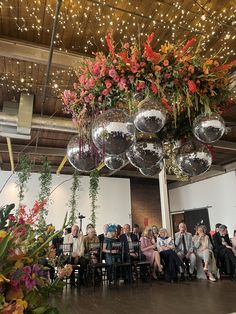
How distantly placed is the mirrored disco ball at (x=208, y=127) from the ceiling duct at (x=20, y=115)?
432cm

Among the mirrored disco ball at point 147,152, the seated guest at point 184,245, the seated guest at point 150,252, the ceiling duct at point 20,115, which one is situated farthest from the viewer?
the seated guest at point 184,245

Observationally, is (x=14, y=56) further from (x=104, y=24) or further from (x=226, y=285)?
(x=226, y=285)

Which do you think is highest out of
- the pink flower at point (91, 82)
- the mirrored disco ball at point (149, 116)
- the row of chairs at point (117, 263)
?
the pink flower at point (91, 82)

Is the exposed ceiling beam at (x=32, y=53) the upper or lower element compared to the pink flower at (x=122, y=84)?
upper

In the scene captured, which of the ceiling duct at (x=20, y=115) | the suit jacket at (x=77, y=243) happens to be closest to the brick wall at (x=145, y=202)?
the suit jacket at (x=77, y=243)

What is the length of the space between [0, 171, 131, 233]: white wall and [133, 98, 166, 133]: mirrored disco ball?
26.8ft

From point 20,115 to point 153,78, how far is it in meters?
4.37

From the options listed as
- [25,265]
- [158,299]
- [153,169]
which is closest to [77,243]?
[158,299]

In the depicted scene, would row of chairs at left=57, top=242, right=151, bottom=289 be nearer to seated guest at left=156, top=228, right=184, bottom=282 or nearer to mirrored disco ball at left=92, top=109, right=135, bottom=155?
seated guest at left=156, top=228, right=184, bottom=282

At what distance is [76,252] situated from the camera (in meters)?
5.79

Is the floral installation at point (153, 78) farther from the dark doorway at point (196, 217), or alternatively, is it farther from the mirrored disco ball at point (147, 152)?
A: the dark doorway at point (196, 217)

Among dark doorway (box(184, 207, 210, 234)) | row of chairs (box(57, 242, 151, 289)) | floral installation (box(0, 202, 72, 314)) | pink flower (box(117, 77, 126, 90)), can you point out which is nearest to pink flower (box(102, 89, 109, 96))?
pink flower (box(117, 77, 126, 90))

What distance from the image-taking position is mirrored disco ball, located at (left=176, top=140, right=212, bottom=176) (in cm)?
218

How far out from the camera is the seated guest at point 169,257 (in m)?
5.95
